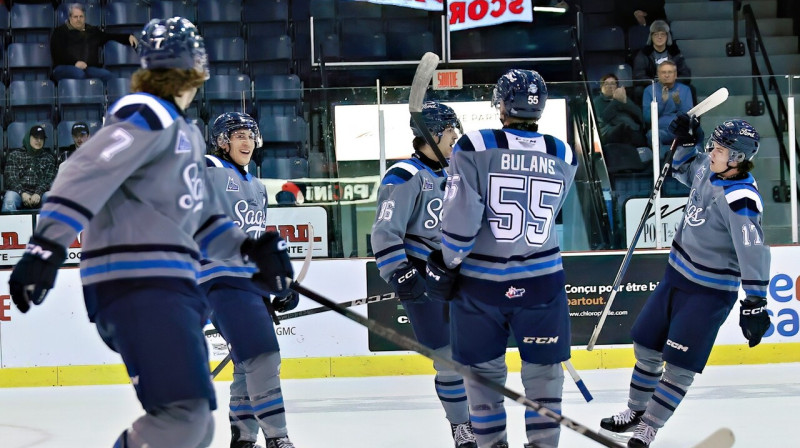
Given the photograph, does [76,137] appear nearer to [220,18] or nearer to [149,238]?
[220,18]

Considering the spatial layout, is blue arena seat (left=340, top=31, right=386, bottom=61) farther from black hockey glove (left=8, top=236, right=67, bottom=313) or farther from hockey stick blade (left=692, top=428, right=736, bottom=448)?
black hockey glove (left=8, top=236, right=67, bottom=313)

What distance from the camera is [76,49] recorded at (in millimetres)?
9109

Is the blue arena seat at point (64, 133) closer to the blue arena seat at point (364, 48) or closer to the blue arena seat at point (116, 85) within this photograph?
the blue arena seat at point (116, 85)

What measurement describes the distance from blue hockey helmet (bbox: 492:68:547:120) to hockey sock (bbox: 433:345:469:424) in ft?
3.72

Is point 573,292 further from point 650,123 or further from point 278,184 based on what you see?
point 278,184

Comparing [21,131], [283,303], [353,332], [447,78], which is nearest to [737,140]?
[283,303]

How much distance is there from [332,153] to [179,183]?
4194mm

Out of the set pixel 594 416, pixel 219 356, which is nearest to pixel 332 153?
pixel 219 356

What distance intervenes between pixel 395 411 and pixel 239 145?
5.75 ft

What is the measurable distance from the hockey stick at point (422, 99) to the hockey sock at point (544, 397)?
42.8 inches

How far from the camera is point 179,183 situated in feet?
8.36

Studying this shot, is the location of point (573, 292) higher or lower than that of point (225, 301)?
lower

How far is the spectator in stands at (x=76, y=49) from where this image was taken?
355 inches

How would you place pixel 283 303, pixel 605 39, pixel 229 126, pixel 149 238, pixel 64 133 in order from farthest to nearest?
pixel 605 39
pixel 64 133
pixel 283 303
pixel 229 126
pixel 149 238
